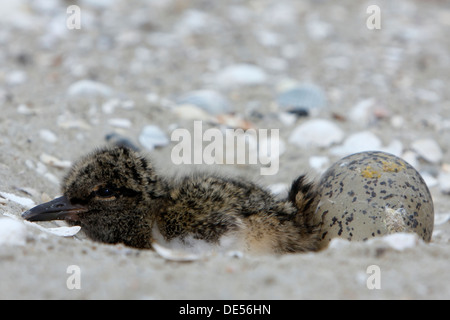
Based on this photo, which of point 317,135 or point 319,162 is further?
point 317,135

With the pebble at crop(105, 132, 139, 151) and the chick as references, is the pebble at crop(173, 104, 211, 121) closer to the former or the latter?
the pebble at crop(105, 132, 139, 151)

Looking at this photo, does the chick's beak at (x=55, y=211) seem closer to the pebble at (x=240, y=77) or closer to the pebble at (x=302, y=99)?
the pebble at (x=302, y=99)

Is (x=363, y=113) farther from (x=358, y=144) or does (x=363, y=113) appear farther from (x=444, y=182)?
(x=444, y=182)

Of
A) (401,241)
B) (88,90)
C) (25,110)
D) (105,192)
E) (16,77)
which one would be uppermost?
(16,77)

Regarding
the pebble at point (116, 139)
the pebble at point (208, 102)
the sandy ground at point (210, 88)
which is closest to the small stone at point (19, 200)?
the sandy ground at point (210, 88)

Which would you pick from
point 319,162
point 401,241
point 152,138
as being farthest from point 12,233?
point 319,162

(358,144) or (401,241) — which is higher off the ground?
(358,144)

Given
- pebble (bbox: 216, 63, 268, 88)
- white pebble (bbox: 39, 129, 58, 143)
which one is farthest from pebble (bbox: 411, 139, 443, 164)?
white pebble (bbox: 39, 129, 58, 143)
